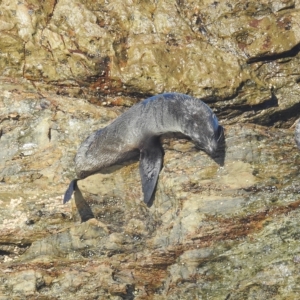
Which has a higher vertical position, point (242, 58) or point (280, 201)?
point (242, 58)

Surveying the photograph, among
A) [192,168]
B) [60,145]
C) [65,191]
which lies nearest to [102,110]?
[60,145]

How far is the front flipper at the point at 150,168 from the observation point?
20.7 ft

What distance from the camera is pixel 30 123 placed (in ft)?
24.2

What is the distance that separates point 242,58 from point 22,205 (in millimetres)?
3483

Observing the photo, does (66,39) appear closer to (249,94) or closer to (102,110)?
(102,110)

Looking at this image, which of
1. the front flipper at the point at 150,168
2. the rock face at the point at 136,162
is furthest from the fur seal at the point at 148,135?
the rock face at the point at 136,162

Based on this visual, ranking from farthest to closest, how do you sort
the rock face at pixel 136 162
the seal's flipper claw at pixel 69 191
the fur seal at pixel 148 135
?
1. the seal's flipper claw at pixel 69 191
2. the fur seal at pixel 148 135
3. the rock face at pixel 136 162

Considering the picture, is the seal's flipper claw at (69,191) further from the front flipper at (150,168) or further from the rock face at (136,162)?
the front flipper at (150,168)

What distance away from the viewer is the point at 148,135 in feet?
22.4

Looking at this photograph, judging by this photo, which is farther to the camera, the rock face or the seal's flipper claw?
the seal's flipper claw

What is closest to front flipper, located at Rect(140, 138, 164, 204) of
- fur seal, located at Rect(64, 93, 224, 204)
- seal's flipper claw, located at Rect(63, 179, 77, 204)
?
fur seal, located at Rect(64, 93, 224, 204)

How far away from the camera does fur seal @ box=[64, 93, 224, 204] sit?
6.32m

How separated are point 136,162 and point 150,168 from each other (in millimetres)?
563

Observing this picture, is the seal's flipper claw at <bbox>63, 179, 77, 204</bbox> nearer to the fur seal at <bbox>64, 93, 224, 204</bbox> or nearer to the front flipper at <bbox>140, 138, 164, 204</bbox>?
the fur seal at <bbox>64, 93, 224, 204</bbox>
